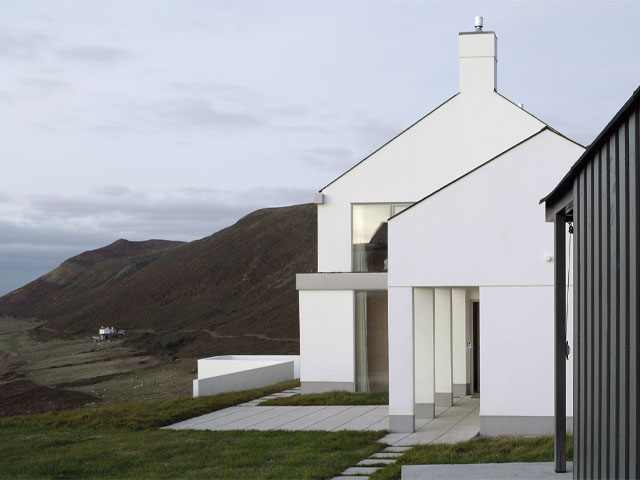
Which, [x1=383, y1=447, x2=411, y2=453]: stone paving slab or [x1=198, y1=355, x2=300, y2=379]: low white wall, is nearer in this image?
[x1=383, y1=447, x2=411, y2=453]: stone paving slab

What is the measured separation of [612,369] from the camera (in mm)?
4848

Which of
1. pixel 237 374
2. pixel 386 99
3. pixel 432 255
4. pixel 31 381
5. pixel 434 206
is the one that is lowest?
pixel 31 381

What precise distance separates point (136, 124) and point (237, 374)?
10821mm

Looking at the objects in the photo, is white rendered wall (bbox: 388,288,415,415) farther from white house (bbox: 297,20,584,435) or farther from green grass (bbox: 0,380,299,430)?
green grass (bbox: 0,380,299,430)

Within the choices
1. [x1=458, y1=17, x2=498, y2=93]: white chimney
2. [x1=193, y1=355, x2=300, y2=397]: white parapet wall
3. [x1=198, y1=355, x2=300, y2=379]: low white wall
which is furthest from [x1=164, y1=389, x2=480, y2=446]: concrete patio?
[x1=198, y1=355, x2=300, y2=379]: low white wall

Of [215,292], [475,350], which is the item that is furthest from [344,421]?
Result: [215,292]

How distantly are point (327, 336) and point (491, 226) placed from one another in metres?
7.30

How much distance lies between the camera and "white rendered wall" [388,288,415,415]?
1220 cm

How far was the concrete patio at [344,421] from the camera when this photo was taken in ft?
39.2

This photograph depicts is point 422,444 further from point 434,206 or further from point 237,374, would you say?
point 237,374

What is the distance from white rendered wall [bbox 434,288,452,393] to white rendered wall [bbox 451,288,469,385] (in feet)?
4.62

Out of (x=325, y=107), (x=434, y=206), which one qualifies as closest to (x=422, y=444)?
(x=434, y=206)

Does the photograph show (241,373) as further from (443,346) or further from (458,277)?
(458,277)

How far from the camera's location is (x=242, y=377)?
2002 cm
